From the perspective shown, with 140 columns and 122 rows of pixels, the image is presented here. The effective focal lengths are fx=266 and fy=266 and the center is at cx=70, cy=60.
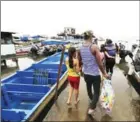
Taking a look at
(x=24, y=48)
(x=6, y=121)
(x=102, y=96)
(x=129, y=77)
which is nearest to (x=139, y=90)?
(x=129, y=77)

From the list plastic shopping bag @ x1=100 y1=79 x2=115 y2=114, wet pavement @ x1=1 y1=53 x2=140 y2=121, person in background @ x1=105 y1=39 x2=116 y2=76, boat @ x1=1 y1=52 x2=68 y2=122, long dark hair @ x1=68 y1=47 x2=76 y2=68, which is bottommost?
wet pavement @ x1=1 y1=53 x2=140 y2=121

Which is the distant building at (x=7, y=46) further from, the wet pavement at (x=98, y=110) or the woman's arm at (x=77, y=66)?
the woman's arm at (x=77, y=66)

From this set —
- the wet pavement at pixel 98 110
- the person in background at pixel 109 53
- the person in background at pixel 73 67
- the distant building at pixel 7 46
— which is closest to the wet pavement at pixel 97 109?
the wet pavement at pixel 98 110

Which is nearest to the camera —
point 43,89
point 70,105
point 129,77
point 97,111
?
point 97,111

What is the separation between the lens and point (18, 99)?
300 inches

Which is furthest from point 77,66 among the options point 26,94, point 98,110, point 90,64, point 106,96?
point 26,94

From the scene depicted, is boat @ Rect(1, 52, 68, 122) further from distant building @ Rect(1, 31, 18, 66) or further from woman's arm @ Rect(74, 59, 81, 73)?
distant building @ Rect(1, 31, 18, 66)

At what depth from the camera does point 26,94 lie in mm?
7418

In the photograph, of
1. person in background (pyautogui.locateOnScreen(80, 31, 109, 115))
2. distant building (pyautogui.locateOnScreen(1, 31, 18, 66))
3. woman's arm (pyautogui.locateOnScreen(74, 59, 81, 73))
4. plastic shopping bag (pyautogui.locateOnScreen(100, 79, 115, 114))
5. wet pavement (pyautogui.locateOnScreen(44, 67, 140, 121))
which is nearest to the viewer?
person in background (pyautogui.locateOnScreen(80, 31, 109, 115))

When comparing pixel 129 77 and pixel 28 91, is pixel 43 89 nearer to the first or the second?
pixel 28 91

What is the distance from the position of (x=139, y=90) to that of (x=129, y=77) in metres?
2.37

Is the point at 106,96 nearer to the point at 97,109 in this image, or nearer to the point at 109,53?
the point at 97,109

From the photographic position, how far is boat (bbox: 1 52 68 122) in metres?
5.51

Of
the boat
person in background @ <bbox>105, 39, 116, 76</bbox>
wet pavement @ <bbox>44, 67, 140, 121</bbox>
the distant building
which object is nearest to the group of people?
wet pavement @ <bbox>44, 67, 140, 121</bbox>
